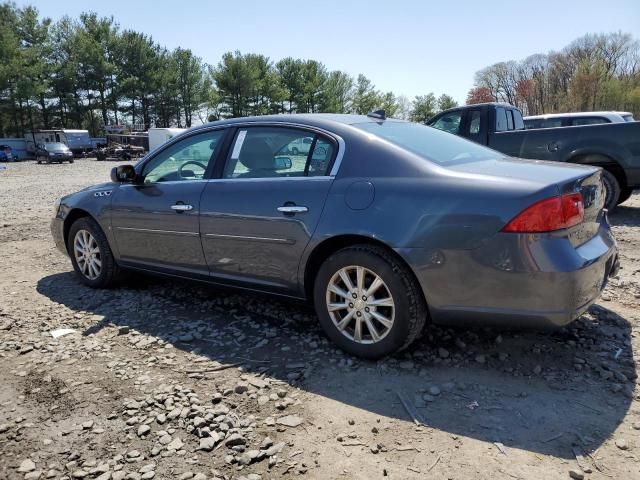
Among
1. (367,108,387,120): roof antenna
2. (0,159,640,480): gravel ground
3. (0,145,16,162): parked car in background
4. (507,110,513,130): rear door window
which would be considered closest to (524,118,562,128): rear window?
(507,110,513,130): rear door window

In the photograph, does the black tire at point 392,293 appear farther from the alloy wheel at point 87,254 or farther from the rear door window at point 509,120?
the rear door window at point 509,120

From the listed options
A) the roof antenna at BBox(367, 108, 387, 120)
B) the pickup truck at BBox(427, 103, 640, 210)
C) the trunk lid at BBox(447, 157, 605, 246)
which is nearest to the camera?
the trunk lid at BBox(447, 157, 605, 246)

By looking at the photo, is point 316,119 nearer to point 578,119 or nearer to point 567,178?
point 567,178

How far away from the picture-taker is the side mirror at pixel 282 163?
354cm

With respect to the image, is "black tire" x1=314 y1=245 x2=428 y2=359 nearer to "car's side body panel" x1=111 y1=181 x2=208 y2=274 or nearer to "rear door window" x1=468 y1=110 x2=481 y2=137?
"car's side body panel" x1=111 y1=181 x2=208 y2=274

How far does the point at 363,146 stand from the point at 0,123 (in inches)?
2386

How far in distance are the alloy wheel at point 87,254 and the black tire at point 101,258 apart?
0.03 metres

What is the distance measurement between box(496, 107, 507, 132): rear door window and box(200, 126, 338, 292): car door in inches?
257

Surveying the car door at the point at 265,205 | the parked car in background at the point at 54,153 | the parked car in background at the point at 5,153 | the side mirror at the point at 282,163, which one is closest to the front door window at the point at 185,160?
the car door at the point at 265,205

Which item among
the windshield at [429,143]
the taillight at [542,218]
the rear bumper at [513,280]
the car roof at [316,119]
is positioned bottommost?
the rear bumper at [513,280]

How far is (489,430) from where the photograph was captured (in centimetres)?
246

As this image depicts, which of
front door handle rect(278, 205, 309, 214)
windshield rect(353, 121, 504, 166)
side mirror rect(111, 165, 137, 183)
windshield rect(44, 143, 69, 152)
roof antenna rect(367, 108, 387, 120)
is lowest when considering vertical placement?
windshield rect(44, 143, 69, 152)

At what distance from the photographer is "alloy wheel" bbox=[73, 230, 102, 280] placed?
4855 mm

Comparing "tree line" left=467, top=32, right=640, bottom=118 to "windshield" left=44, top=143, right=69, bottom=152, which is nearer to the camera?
"windshield" left=44, top=143, right=69, bottom=152
